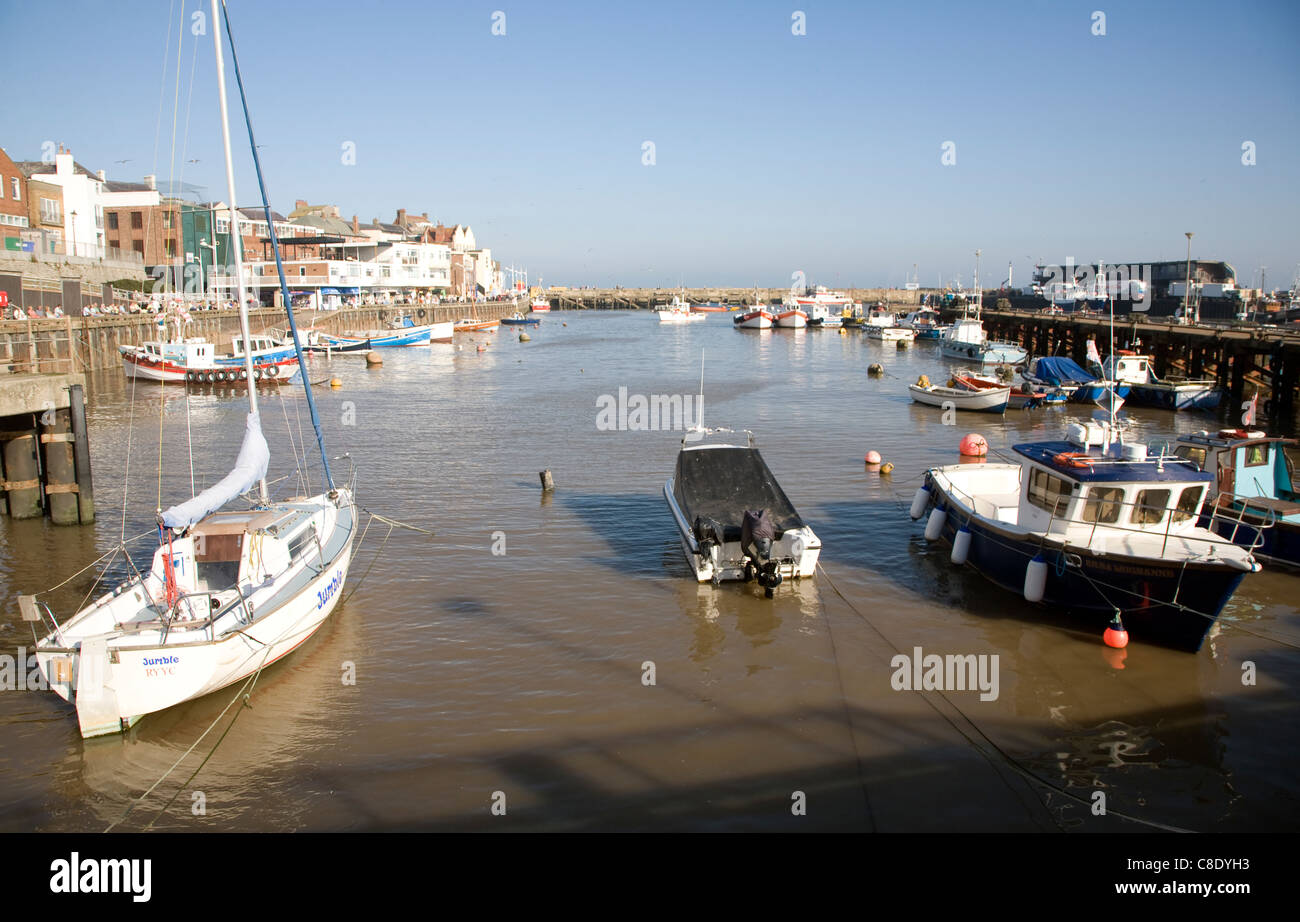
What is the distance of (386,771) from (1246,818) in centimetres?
949

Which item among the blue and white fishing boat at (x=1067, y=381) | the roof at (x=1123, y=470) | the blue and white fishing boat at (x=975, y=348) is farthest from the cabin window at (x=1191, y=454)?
the blue and white fishing boat at (x=975, y=348)

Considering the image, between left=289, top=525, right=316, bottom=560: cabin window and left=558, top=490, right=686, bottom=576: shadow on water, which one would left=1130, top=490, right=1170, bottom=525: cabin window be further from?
left=289, top=525, right=316, bottom=560: cabin window

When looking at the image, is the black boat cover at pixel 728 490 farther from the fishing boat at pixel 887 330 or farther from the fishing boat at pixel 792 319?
the fishing boat at pixel 792 319

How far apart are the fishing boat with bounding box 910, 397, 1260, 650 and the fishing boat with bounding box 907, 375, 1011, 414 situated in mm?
25691

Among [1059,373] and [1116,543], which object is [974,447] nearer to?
[1116,543]

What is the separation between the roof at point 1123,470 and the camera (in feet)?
44.7

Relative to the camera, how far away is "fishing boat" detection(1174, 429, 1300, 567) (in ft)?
55.3

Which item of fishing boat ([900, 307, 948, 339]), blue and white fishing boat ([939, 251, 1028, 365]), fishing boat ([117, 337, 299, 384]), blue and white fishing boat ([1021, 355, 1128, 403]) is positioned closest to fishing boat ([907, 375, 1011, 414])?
blue and white fishing boat ([1021, 355, 1128, 403])

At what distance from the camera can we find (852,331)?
378 ft

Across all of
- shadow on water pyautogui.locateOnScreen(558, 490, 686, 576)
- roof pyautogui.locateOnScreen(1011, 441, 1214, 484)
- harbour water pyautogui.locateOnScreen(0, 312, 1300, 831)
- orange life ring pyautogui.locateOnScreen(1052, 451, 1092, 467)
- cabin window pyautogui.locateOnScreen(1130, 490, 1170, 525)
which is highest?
orange life ring pyautogui.locateOnScreen(1052, 451, 1092, 467)

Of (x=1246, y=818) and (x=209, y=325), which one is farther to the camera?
(x=209, y=325)

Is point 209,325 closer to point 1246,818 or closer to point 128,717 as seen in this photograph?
point 128,717
